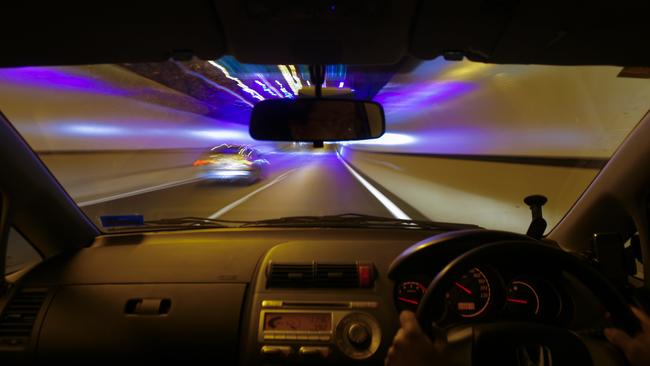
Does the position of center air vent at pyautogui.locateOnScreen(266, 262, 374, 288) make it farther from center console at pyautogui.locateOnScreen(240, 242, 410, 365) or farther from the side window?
the side window

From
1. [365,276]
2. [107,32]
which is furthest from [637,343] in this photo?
[107,32]

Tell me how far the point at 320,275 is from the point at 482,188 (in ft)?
20.7

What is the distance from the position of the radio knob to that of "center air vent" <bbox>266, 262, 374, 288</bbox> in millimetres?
287

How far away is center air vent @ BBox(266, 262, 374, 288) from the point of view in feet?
9.97

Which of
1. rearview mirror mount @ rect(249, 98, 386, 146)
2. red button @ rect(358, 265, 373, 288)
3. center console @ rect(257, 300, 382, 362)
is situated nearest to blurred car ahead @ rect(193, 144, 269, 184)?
rearview mirror mount @ rect(249, 98, 386, 146)

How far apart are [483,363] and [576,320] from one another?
1.23 metres

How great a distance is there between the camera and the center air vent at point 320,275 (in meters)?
3.04

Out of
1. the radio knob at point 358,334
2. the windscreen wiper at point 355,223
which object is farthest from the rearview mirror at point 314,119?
the radio knob at point 358,334

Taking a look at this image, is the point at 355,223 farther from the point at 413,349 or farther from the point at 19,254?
the point at 19,254

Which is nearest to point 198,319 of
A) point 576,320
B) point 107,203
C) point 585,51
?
point 576,320

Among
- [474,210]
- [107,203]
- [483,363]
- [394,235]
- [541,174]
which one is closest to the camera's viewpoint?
[483,363]

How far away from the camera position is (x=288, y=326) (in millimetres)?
2844

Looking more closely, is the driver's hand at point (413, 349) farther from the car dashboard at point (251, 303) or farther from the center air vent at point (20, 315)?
the center air vent at point (20, 315)

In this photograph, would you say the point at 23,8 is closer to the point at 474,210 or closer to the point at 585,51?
the point at 585,51
